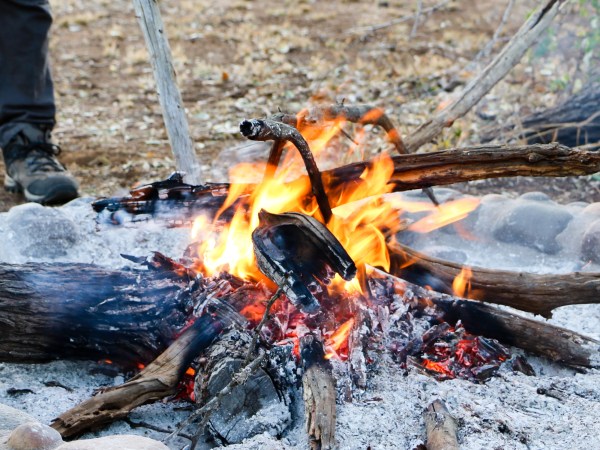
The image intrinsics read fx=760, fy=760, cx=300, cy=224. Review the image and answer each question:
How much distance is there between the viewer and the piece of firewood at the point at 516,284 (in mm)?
2484

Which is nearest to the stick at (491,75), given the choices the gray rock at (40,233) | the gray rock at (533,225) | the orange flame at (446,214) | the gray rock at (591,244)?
the orange flame at (446,214)

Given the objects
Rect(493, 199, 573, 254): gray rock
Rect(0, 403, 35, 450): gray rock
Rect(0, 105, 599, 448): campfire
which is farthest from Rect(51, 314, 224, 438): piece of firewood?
Rect(493, 199, 573, 254): gray rock

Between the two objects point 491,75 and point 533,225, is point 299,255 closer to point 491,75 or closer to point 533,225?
point 533,225

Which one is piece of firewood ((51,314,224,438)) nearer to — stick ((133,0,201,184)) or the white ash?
the white ash

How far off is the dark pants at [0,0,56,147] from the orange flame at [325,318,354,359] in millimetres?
2783

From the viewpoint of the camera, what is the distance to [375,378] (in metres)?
2.29

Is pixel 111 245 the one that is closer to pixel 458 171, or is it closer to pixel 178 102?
pixel 178 102

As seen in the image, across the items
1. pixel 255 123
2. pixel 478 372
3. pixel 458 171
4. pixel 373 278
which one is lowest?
pixel 478 372

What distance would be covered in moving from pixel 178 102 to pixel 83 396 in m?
1.59

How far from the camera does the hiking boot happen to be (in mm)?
4336

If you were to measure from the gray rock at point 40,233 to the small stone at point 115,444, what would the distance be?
5.28 ft

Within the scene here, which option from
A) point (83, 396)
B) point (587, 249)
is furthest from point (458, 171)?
point (83, 396)

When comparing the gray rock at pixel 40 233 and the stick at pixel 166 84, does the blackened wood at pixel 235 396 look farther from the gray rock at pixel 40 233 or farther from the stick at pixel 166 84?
the stick at pixel 166 84

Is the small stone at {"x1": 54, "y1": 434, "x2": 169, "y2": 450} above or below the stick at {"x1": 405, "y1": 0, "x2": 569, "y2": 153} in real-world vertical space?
below
